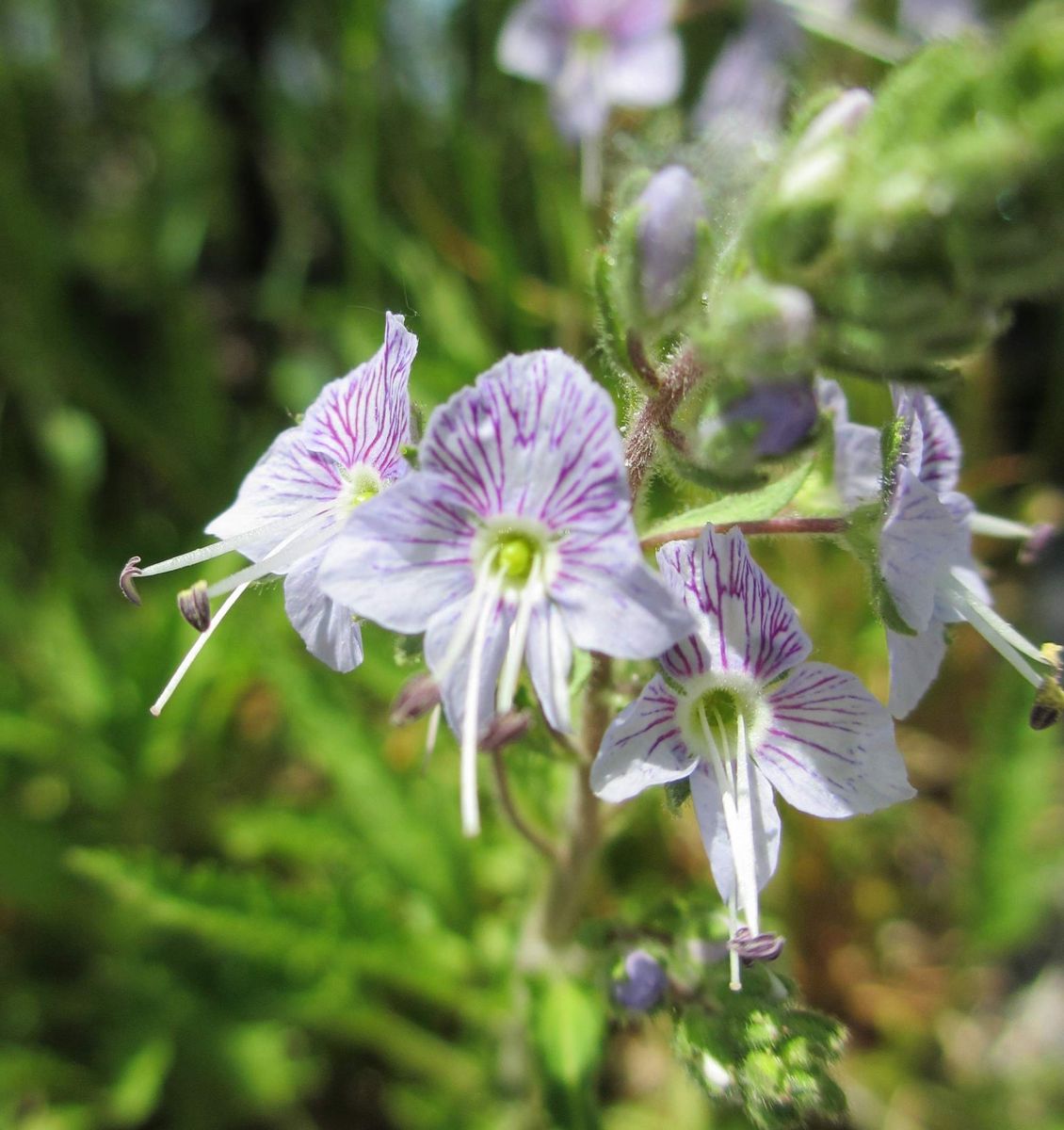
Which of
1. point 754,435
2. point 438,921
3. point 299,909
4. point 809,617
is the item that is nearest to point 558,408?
point 754,435

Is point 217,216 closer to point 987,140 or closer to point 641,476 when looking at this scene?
point 641,476

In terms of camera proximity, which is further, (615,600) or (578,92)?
(578,92)

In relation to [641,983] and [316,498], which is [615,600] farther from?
[641,983]

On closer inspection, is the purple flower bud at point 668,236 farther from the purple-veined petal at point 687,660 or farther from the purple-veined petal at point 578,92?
the purple-veined petal at point 578,92

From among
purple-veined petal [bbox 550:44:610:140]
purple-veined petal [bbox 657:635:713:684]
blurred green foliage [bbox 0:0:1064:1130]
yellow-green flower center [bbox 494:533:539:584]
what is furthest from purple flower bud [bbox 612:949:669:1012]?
purple-veined petal [bbox 550:44:610:140]

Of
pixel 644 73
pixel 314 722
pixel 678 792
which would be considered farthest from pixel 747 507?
pixel 644 73

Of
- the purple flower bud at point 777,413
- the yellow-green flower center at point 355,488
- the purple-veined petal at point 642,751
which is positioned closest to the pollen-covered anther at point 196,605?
the yellow-green flower center at point 355,488

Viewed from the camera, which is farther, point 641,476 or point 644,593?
point 641,476
